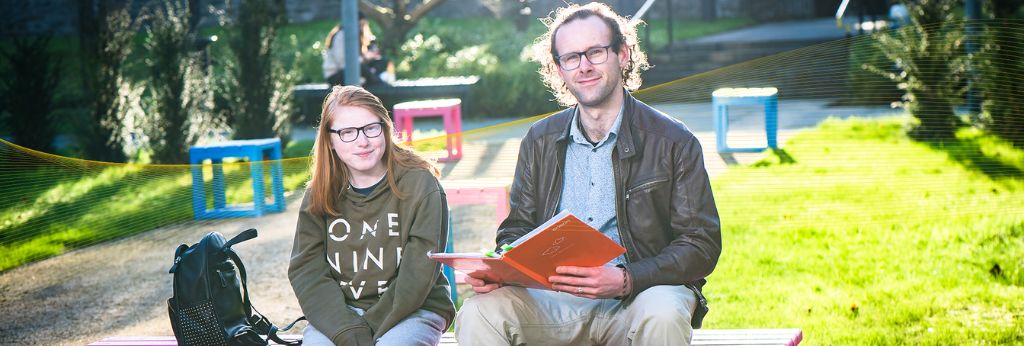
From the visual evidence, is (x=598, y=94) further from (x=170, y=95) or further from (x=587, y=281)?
(x=170, y=95)

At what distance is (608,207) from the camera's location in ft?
12.7

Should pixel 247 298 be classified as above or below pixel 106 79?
below

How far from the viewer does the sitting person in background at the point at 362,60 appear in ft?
45.5

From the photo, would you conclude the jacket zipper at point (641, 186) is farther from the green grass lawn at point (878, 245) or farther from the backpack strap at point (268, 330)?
the green grass lawn at point (878, 245)

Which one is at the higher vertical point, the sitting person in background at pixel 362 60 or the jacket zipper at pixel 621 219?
the sitting person in background at pixel 362 60

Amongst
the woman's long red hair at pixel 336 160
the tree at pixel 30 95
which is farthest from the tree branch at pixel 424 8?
the woman's long red hair at pixel 336 160

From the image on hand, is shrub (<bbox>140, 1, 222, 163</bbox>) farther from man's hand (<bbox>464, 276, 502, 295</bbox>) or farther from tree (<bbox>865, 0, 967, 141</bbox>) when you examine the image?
man's hand (<bbox>464, 276, 502, 295</bbox>)

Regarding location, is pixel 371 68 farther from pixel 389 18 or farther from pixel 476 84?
pixel 389 18

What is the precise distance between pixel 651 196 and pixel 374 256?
90cm

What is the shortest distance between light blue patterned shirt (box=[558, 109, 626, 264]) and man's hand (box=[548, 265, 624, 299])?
0.33m

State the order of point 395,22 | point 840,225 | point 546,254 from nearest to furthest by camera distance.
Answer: point 546,254
point 840,225
point 395,22

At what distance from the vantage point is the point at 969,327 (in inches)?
201

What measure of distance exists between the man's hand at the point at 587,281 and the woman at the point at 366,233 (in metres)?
0.51

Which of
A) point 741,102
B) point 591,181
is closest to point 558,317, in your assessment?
point 591,181
